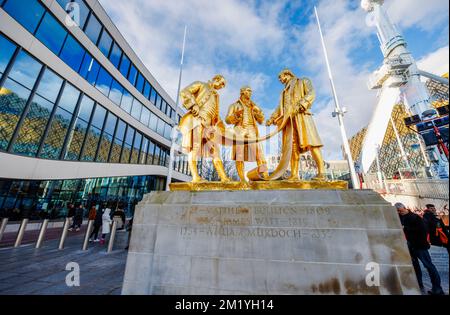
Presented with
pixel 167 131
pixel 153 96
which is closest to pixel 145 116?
pixel 153 96

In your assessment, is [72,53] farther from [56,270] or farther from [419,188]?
[419,188]

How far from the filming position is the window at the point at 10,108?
11.5 m

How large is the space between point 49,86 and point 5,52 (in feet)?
9.98

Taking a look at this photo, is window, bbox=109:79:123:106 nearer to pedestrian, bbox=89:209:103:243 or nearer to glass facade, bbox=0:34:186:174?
glass facade, bbox=0:34:186:174

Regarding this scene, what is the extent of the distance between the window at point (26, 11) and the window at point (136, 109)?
12361 millimetres

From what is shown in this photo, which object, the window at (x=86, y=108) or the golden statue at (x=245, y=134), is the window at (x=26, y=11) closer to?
the window at (x=86, y=108)

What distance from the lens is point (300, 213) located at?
11.5 ft

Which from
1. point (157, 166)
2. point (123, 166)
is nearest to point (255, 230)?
point (123, 166)

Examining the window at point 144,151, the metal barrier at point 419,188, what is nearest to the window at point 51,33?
the window at point 144,151

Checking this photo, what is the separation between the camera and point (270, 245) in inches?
133

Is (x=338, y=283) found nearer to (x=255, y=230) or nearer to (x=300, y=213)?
(x=300, y=213)

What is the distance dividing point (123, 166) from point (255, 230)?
23.4 meters

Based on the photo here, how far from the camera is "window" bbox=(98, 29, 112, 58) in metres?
20.0

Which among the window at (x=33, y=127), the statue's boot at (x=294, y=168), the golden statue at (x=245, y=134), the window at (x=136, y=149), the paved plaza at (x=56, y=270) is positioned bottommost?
the paved plaza at (x=56, y=270)
